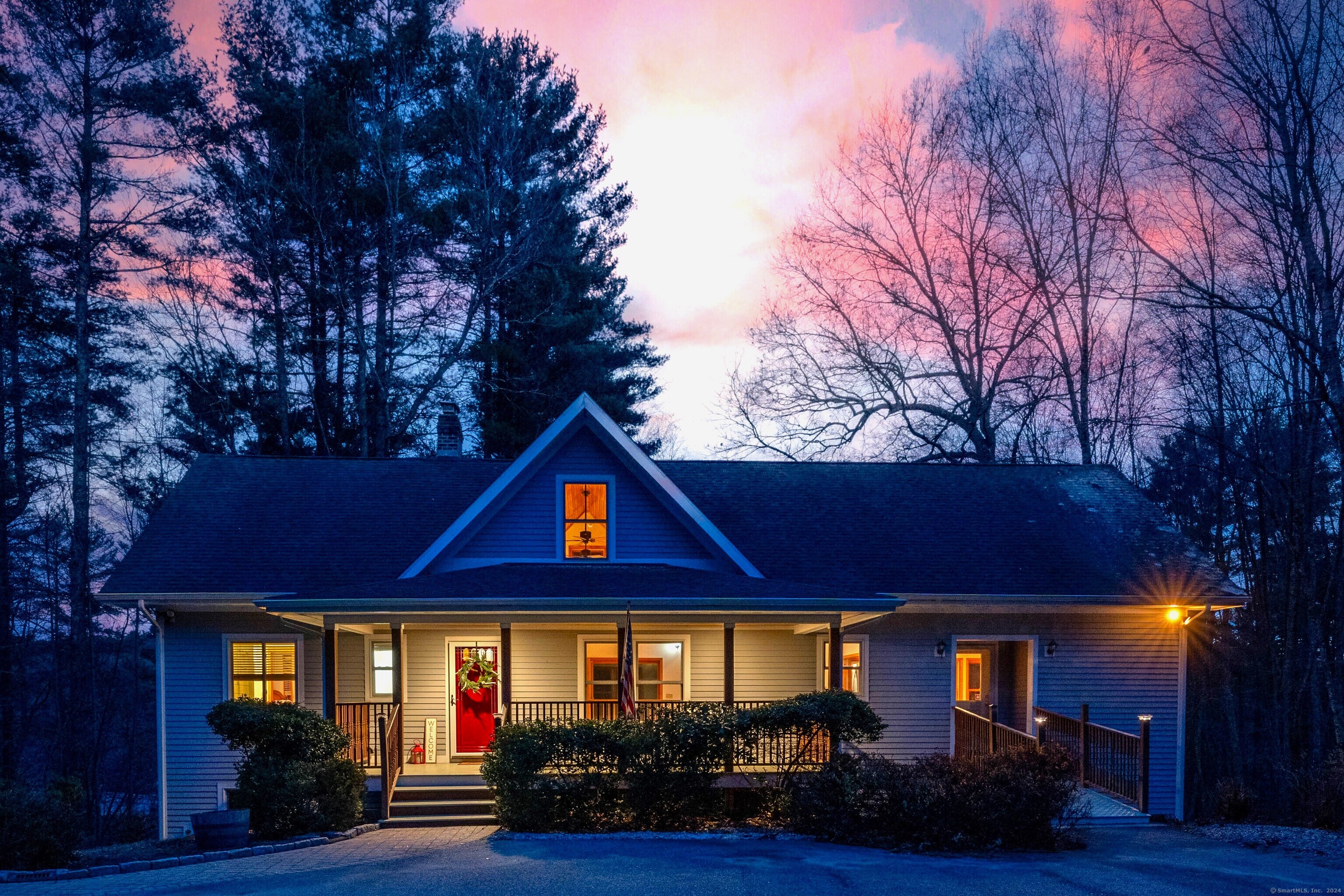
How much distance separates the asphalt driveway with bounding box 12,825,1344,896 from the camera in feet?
28.7

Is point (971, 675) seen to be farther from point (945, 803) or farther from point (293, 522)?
point (293, 522)

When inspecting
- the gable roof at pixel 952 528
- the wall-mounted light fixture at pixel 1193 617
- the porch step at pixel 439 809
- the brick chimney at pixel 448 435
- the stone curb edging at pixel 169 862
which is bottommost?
the porch step at pixel 439 809

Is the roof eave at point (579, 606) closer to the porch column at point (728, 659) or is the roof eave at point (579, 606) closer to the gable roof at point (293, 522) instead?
the porch column at point (728, 659)

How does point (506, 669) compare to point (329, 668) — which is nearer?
point (506, 669)

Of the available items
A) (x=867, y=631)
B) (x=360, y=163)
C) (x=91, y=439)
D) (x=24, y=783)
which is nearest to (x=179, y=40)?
(x=360, y=163)

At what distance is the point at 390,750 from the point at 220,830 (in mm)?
2480

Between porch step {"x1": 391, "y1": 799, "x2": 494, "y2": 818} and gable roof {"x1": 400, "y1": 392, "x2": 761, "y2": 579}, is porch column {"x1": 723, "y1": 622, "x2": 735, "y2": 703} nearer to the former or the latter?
gable roof {"x1": 400, "y1": 392, "x2": 761, "y2": 579}

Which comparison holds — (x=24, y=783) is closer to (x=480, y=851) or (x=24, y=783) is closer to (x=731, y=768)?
(x=480, y=851)

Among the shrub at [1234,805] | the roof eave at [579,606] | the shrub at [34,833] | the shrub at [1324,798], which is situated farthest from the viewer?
the shrub at [1234,805]

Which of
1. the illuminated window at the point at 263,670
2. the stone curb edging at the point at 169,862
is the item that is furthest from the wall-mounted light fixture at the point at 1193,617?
the illuminated window at the point at 263,670

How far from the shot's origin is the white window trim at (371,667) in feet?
50.0

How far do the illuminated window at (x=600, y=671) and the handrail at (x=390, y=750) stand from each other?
3.06m

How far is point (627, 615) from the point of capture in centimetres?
1327

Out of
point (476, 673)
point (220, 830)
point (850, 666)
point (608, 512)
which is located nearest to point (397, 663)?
point (476, 673)
